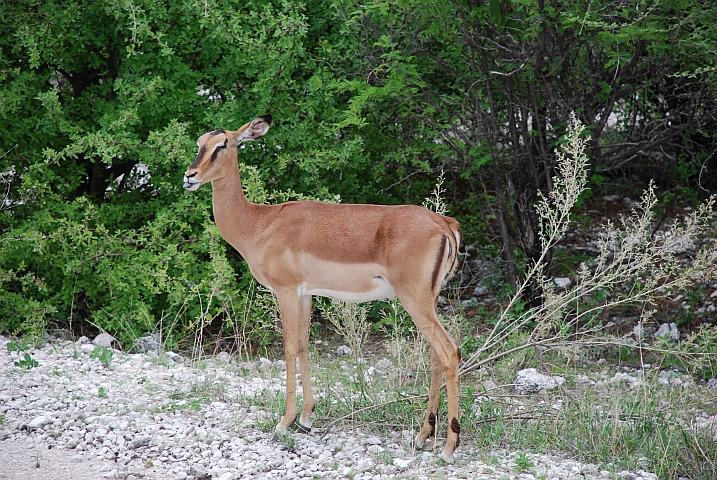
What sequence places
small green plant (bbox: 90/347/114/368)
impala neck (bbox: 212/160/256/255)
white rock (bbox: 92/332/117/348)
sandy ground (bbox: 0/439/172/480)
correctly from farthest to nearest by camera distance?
1. white rock (bbox: 92/332/117/348)
2. small green plant (bbox: 90/347/114/368)
3. impala neck (bbox: 212/160/256/255)
4. sandy ground (bbox: 0/439/172/480)

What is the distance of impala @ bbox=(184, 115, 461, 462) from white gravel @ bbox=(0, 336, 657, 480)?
0.26 metres

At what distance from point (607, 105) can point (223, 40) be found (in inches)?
161

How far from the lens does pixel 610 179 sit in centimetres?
1400

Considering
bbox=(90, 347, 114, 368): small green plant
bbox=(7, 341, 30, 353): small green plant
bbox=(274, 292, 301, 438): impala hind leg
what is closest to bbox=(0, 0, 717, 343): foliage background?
bbox=(7, 341, 30, 353): small green plant

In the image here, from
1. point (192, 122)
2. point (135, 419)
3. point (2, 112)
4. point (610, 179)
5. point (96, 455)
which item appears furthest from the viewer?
point (610, 179)

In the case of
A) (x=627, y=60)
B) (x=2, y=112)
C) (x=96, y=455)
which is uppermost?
(x=627, y=60)

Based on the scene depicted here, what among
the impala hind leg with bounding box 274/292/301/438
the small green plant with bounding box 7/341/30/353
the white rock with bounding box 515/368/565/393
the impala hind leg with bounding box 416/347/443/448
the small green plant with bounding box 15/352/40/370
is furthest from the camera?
the small green plant with bounding box 7/341/30/353

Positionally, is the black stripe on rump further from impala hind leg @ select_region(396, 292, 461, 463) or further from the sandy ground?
the sandy ground

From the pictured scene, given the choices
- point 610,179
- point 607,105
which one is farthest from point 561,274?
point 610,179

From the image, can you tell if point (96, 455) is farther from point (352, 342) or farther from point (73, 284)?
point (73, 284)

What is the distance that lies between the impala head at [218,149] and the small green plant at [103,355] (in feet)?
7.69

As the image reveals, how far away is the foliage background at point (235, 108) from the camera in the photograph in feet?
28.5

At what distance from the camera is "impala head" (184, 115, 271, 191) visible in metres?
6.05

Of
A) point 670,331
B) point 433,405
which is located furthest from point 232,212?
point 670,331
